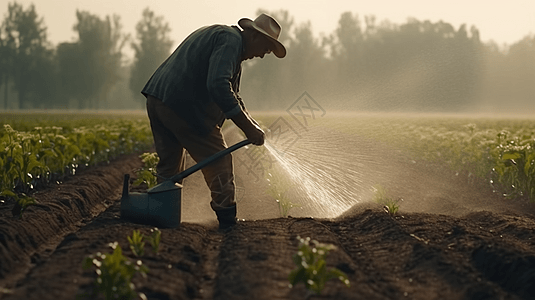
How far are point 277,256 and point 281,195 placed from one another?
204 centimetres

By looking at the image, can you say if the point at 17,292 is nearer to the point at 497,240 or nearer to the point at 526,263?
the point at 526,263

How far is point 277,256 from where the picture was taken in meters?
3.41

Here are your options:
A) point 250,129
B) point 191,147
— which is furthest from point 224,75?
point 191,147

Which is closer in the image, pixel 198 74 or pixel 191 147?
pixel 198 74

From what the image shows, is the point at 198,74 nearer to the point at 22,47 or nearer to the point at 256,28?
the point at 256,28

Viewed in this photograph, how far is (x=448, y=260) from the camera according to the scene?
3369mm

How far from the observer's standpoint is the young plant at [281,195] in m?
5.28

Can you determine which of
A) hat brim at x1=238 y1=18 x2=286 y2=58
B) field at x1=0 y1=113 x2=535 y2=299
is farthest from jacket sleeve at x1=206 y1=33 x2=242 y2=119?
field at x1=0 y1=113 x2=535 y2=299

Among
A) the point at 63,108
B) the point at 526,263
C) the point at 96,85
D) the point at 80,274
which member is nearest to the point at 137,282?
the point at 80,274

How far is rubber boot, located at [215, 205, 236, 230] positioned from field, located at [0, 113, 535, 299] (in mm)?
118

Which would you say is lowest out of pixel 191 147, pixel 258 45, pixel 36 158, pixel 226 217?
pixel 226 217

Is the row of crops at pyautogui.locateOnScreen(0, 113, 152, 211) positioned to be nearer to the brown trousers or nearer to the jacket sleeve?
the brown trousers

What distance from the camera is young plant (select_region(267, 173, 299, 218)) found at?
5277 mm

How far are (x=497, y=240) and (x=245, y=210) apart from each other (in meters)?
2.69
